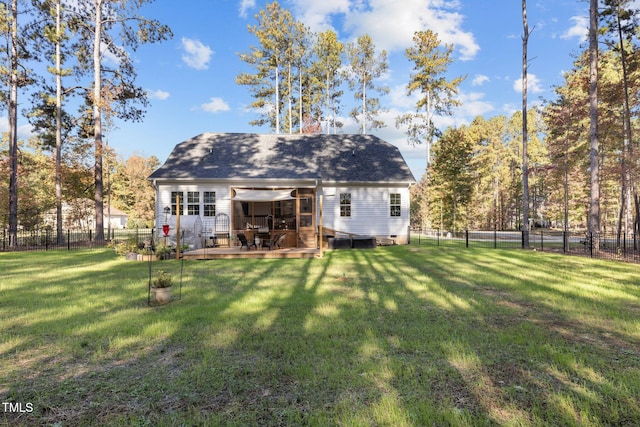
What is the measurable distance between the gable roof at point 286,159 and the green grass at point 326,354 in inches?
427

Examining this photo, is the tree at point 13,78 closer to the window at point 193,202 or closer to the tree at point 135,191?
the window at point 193,202

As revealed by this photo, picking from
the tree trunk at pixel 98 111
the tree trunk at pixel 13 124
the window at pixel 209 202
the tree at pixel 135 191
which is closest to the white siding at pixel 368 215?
the window at pixel 209 202

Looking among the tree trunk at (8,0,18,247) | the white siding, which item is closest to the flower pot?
the white siding

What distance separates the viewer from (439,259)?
11586 millimetres

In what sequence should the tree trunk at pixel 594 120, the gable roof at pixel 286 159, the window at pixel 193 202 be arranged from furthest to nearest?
the gable roof at pixel 286 159
the window at pixel 193 202
the tree trunk at pixel 594 120

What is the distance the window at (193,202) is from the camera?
669 inches

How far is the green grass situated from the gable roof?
35.6ft

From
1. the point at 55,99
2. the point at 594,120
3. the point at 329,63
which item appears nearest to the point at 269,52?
the point at 329,63

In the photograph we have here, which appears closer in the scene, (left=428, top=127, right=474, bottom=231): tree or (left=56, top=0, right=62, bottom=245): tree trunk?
(left=56, top=0, right=62, bottom=245): tree trunk

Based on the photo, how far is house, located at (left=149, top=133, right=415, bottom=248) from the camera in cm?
1565

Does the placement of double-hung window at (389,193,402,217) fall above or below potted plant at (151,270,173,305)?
above

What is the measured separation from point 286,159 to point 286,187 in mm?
4502

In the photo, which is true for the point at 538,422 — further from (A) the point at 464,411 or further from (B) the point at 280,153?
(B) the point at 280,153

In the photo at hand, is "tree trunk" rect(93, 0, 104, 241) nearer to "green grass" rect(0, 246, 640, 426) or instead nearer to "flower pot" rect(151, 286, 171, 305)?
"green grass" rect(0, 246, 640, 426)
